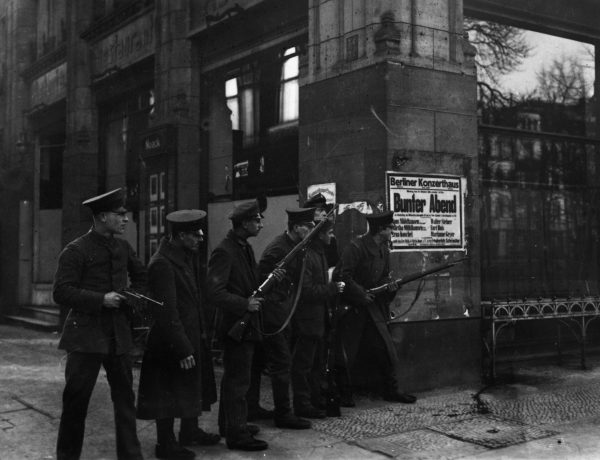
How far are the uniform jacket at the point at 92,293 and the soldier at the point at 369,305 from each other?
2.70 m

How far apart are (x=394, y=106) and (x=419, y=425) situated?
3452 mm

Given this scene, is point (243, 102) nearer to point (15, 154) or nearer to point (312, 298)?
point (312, 298)

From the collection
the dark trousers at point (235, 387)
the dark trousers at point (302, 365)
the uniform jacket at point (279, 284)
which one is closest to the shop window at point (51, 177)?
the uniform jacket at point (279, 284)

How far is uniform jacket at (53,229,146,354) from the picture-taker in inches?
199

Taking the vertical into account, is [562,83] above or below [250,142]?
A: above

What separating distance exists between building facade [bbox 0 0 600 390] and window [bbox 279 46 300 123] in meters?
0.03

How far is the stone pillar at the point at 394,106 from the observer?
7965mm

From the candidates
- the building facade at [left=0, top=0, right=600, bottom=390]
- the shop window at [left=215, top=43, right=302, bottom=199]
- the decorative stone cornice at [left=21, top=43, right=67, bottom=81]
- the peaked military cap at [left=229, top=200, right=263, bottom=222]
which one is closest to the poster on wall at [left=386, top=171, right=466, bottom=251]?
the building facade at [left=0, top=0, right=600, bottom=390]

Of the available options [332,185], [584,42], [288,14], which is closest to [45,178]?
[288,14]

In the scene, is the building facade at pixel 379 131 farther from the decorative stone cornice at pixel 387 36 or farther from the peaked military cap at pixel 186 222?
the peaked military cap at pixel 186 222

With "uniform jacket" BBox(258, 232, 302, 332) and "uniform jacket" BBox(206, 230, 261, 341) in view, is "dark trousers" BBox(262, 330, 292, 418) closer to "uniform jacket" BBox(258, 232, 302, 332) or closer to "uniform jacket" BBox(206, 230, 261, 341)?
"uniform jacket" BBox(258, 232, 302, 332)

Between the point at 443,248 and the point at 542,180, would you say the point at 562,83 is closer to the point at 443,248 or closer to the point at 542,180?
the point at 542,180

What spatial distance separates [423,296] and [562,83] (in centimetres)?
481

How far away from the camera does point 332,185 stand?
848 cm
